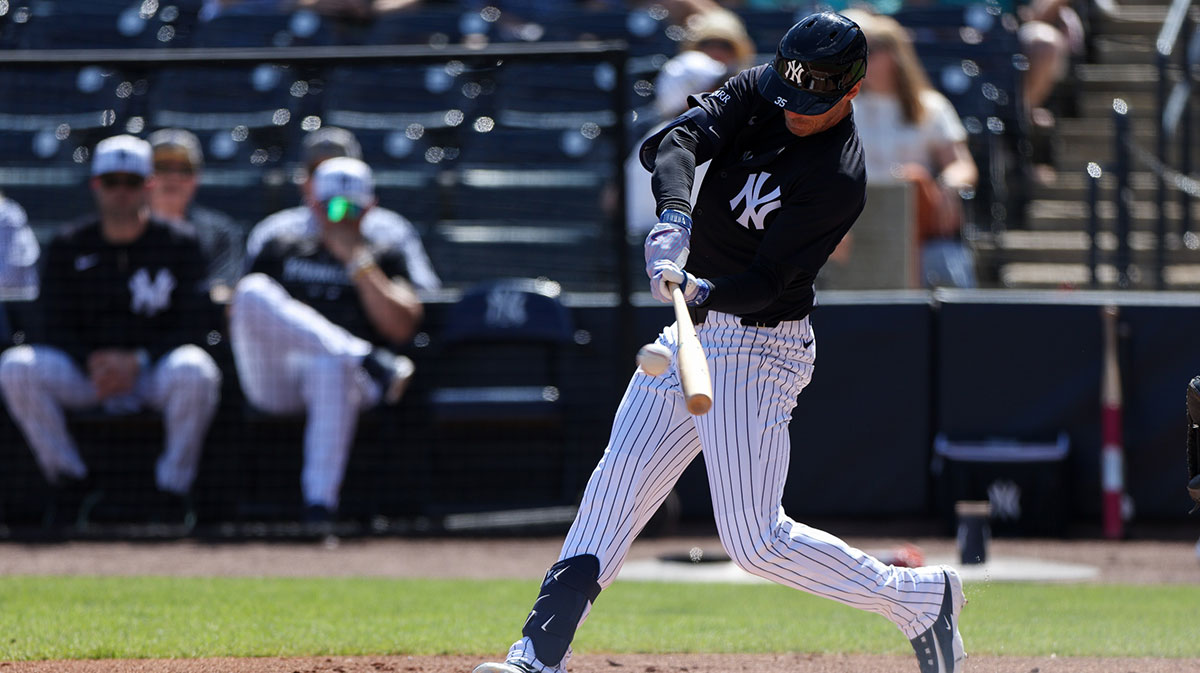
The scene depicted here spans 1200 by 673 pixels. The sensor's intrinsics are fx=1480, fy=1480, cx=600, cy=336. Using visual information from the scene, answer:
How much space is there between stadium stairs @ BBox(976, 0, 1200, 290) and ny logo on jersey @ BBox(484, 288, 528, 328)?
9.80ft

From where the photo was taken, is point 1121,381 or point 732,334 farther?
point 1121,381

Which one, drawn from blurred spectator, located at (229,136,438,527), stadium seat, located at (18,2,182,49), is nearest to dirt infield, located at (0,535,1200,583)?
blurred spectator, located at (229,136,438,527)

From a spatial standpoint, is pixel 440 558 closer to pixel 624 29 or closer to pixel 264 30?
pixel 624 29

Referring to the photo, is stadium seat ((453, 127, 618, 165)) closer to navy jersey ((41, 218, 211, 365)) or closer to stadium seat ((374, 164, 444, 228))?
stadium seat ((374, 164, 444, 228))

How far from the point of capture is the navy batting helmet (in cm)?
325

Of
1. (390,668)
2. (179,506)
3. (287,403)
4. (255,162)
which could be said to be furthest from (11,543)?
(390,668)

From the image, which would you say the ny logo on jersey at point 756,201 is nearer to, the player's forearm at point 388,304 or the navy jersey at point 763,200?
the navy jersey at point 763,200

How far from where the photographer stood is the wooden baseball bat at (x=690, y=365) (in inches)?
113

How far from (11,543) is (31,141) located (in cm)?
302

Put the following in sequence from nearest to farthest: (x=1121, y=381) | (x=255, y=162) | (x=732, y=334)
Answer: (x=732, y=334) < (x=1121, y=381) < (x=255, y=162)

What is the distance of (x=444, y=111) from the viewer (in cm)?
898

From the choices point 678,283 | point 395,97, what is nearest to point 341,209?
point 395,97

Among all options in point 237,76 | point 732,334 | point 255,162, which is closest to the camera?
point 732,334

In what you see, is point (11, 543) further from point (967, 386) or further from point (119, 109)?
point (967, 386)
